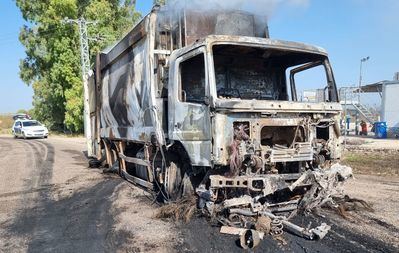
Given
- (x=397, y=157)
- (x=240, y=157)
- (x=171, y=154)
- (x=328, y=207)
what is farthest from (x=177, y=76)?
(x=397, y=157)

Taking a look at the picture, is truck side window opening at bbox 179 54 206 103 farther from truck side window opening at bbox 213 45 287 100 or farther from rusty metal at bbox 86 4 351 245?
truck side window opening at bbox 213 45 287 100

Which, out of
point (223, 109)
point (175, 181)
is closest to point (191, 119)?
point (223, 109)

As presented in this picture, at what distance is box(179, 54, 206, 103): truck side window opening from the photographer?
6414 mm

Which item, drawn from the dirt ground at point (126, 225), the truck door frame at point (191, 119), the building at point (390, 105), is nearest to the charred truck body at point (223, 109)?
the truck door frame at point (191, 119)

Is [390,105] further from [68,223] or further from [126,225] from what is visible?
[68,223]

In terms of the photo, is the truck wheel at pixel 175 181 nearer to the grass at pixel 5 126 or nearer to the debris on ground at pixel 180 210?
the debris on ground at pixel 180 210

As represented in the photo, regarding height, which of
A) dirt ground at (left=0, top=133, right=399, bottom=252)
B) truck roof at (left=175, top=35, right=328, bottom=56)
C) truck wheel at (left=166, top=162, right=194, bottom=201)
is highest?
truck roof at (left=175, top=35, right=328, bottom=56)

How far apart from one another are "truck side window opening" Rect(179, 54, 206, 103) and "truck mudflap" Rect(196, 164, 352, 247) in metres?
1.48

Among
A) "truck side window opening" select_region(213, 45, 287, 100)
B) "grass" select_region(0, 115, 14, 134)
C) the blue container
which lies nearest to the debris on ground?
"truck side window opening" select_region(213, 45, 287, 100)

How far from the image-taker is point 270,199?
6.13m

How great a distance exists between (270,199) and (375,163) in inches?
324

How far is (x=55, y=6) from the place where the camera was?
31047 mm

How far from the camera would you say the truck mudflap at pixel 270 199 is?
5297 millimetres

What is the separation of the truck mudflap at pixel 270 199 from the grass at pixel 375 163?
571cm
